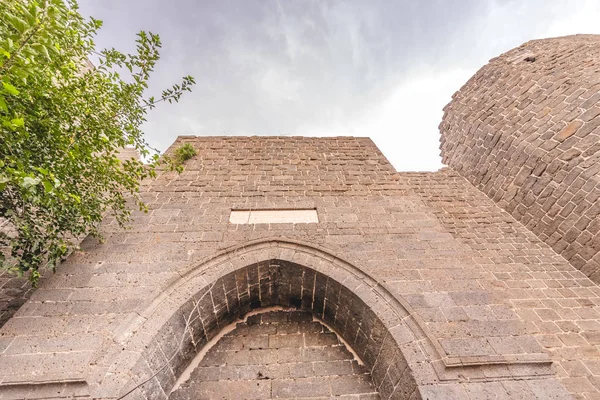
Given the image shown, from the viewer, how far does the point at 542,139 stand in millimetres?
5266

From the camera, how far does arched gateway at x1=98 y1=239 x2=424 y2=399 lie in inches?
109

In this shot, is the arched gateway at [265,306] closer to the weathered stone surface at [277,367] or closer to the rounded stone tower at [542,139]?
the weathered stone surface at [277,367]

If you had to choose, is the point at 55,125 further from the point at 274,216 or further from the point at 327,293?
the point at 327,293

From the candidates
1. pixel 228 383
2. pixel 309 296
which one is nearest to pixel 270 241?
pixel 309 296

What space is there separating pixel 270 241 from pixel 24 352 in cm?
260

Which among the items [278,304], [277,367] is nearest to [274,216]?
[278,304]

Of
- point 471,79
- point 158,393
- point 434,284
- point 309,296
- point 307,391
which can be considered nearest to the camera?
point 158,393

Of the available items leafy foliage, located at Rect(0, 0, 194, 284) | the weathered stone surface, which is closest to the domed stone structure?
the weathered stone surface

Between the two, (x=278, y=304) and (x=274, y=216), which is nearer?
(x=278, y=304)

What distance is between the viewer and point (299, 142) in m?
6.22

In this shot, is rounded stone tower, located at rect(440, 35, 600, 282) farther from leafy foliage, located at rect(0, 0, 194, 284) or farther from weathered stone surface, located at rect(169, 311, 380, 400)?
leafy foliage, located at rect(0, 0, 194, 284)

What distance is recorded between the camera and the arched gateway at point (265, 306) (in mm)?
2760

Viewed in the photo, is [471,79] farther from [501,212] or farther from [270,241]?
[270,241]

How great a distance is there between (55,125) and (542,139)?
7.32 meters
